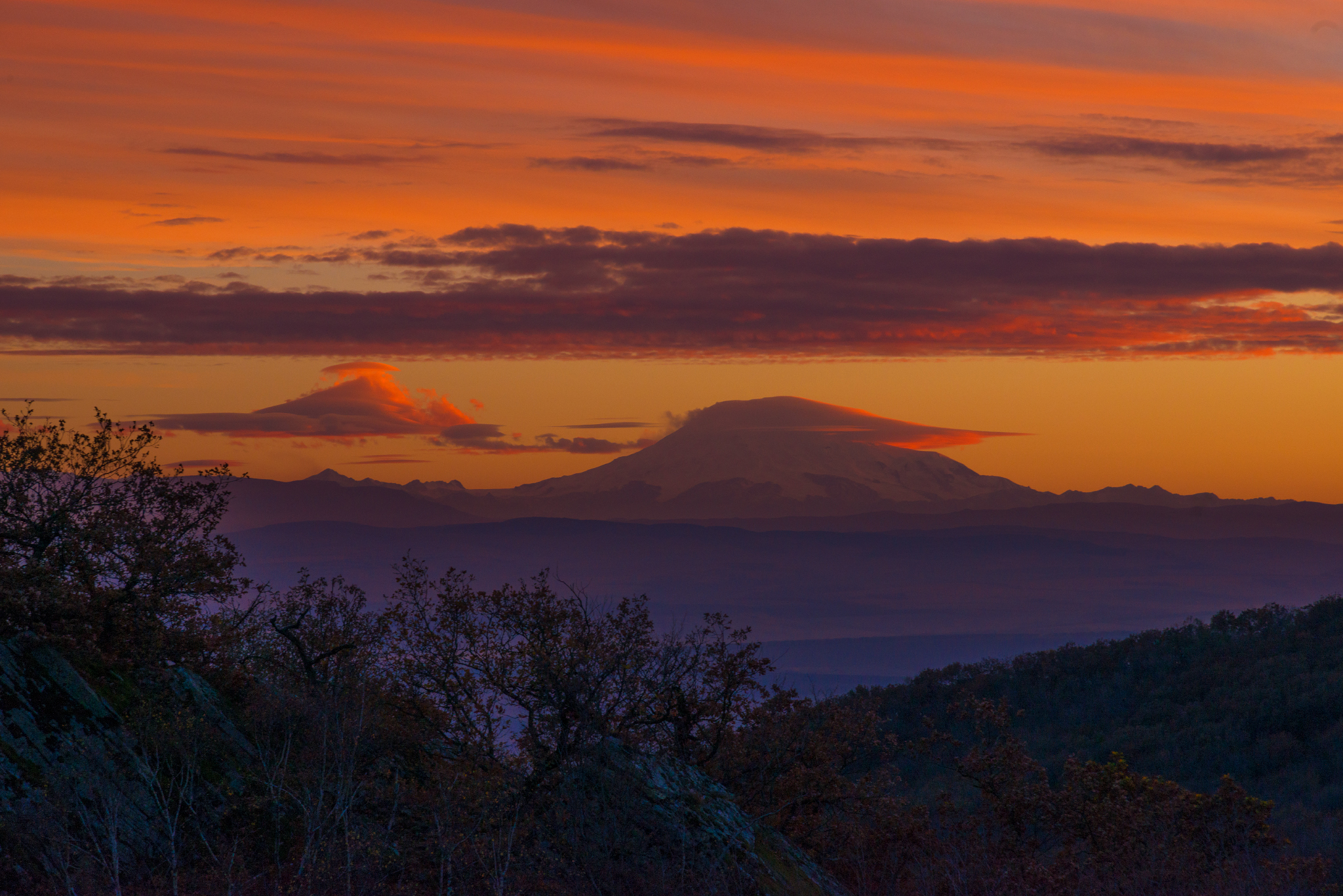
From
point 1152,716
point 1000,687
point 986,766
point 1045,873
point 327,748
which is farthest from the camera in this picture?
point 1000,687

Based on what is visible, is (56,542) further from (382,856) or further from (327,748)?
(382,856)

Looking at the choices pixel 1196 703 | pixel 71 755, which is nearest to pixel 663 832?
pixel 71 755

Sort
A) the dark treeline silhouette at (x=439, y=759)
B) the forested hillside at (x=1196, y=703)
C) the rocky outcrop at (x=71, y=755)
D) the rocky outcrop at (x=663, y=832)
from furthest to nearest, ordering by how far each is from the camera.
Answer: the forested hillside at (x=1196, y=703) → the rocky outcrop at (x=663, y=832) → the dark treeline silhouette at (x=439, y=759) → the rocky outcrop at (x=71, y=755)

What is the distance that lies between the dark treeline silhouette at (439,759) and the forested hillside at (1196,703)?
14.6 metres

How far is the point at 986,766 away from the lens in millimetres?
25062

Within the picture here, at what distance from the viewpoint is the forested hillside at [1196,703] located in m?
48.1

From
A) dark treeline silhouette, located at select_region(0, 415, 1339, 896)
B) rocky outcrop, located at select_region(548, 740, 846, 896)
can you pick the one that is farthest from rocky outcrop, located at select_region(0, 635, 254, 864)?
rocky outcrop, located at select_region(548, 740, 846, 896)

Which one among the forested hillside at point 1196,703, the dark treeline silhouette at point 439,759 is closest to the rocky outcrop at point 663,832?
the dark treeline silhouette at point 439,759

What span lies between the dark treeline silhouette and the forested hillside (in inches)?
574

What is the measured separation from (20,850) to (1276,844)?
81.4 ft

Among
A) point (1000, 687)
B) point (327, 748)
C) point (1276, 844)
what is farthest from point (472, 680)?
point (1000, 687)

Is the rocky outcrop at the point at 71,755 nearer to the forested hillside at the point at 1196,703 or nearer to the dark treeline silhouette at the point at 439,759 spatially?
the dark treeline silhouette at the point at 439,759

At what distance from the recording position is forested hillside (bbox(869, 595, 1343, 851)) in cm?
4806

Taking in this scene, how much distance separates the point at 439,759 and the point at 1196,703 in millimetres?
48004
